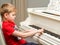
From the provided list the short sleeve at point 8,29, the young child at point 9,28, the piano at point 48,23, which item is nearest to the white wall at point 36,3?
the piano at point 48,23

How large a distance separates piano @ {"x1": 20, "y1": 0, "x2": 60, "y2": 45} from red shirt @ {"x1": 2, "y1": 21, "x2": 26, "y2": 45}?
0.85 ft

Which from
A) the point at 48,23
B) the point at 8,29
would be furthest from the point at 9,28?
the point at 48,23

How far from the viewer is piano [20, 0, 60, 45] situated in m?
2.56

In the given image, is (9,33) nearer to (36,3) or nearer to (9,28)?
(9,28)

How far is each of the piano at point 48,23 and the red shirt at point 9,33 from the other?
258mm

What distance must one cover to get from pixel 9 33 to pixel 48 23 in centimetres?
60

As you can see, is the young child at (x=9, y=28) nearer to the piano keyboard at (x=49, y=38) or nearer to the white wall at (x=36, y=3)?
the piano keyboard at (x=49, y=38)

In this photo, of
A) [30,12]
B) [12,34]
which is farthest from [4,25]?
[30,12]

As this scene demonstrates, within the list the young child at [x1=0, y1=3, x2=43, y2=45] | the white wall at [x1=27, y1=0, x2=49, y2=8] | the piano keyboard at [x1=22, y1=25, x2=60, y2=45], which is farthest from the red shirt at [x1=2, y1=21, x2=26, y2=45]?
the white wall at [x1=27, y1=0, x2=49, y2=8]

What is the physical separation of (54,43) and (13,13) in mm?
579

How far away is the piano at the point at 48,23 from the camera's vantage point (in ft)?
8.39

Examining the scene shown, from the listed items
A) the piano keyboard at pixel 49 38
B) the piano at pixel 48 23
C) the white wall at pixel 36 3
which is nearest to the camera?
the piano keyboard at pixel 49 38

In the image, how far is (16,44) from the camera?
2561mm

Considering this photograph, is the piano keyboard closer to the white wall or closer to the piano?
the piano
